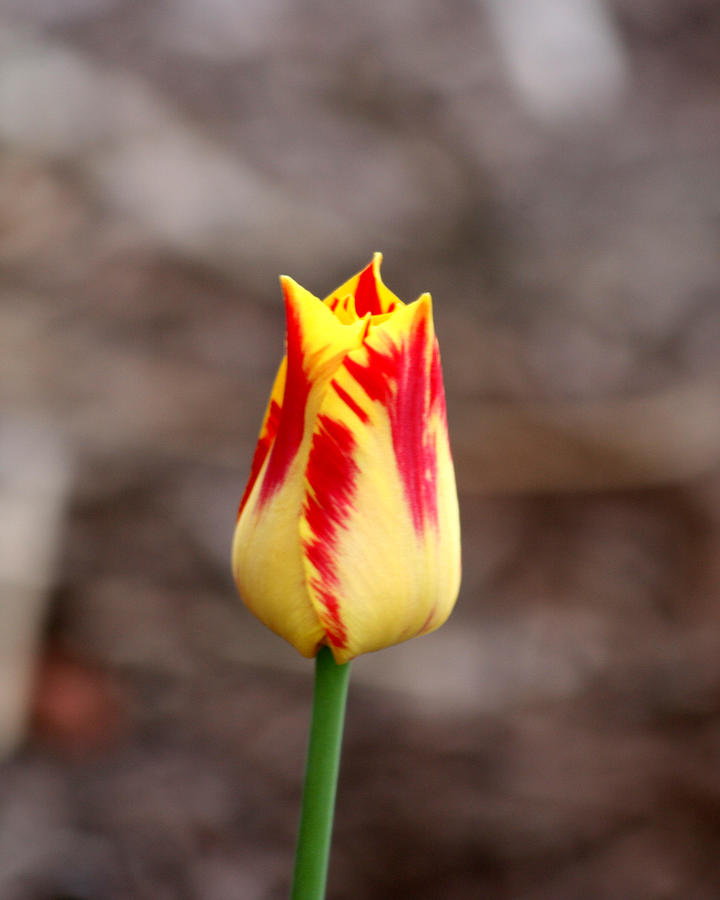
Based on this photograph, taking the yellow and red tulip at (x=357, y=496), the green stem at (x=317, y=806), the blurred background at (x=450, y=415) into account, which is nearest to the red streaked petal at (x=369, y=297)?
the yellow and red tulip at (x=357, y=496)

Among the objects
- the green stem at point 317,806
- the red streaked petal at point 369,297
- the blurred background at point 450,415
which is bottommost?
the green stem at point 317,806

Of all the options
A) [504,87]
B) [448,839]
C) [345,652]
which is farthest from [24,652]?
[504,87]

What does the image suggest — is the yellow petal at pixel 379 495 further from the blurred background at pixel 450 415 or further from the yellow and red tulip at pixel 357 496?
the blurred background at pixel 450 415

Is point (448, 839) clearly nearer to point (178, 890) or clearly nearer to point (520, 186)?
point (178, 890)

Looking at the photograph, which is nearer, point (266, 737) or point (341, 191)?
point (266, 737)

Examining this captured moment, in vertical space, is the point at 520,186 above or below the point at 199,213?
above

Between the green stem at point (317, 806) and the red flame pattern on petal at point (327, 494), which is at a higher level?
the red flame pattern on petal at point (327, 494)

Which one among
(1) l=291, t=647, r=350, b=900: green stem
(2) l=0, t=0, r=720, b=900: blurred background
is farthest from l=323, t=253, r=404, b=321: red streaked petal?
(2) l=0, t=0, r=720, b=900: blurred background
